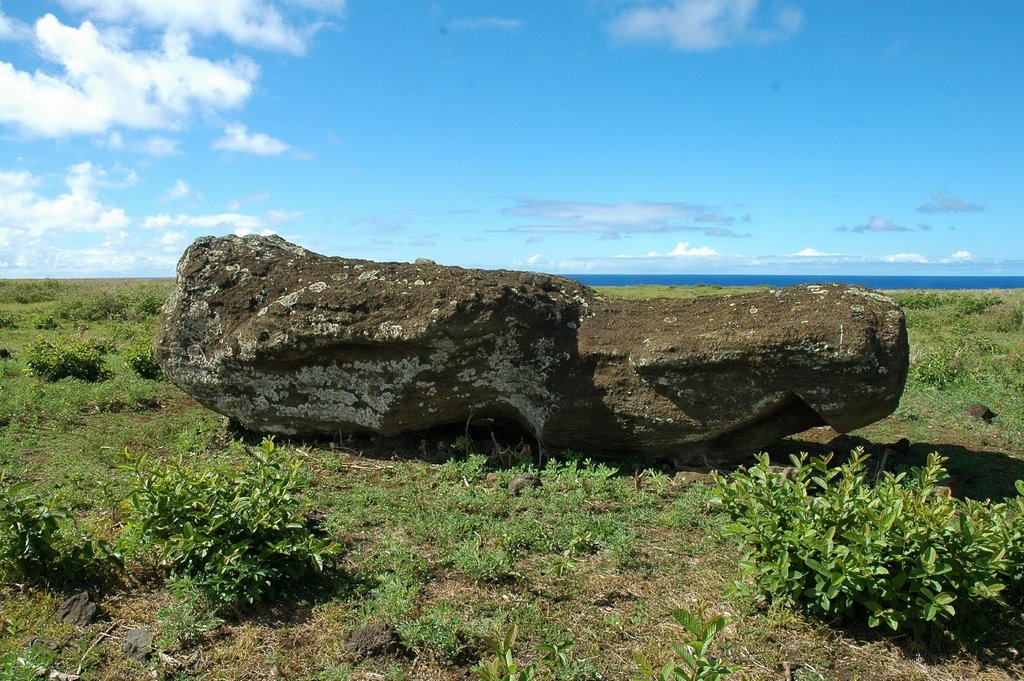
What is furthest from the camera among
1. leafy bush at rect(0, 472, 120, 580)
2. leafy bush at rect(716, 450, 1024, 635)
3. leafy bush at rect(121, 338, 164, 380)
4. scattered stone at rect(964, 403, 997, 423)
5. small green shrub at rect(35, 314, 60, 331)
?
small green shrub at rect(35, 314, 60, 331)

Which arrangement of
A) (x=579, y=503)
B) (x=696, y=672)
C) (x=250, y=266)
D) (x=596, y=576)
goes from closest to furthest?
(x=696, y=672) → (x=596, y=576) → (x=579, y=503) → (x=250, y=266)

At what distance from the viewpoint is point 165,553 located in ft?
17.7

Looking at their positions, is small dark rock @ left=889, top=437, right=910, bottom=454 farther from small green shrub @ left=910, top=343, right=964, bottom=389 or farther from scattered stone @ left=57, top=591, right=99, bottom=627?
scattered stone @ left=57, top=591, right=99, bottom=627

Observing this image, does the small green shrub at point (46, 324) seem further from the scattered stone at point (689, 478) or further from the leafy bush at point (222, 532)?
the scattered stone at point (689, 478)

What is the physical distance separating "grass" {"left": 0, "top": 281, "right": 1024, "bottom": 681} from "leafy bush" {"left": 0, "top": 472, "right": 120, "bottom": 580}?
0.52 feet

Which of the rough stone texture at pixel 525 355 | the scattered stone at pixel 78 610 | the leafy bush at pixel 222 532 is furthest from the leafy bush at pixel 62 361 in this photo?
Answer: the scattered stone at pixel 78 610

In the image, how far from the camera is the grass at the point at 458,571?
4.84 metres

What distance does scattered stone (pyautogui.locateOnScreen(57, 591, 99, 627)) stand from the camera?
5.14m

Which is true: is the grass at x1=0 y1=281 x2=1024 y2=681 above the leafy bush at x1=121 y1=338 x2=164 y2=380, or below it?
below

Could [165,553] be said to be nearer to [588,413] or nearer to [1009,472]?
[588,413]

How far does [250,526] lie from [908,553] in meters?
4.74

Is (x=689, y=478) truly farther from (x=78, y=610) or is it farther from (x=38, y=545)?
(x=38, y=545)

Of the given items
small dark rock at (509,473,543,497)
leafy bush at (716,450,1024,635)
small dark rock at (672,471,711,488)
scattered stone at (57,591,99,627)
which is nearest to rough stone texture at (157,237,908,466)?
small dark rock at (672,471,711,488)

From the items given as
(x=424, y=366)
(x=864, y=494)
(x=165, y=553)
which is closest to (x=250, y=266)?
(x=424, y=366)
